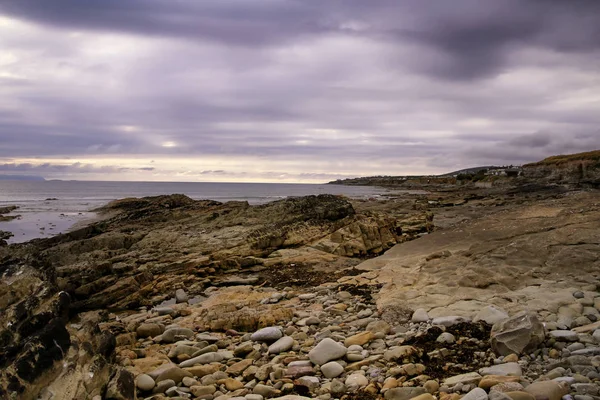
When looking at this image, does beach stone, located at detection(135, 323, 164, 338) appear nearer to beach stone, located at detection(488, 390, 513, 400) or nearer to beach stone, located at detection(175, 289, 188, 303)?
beach stone, located at detection(175, 289, 188, 303)

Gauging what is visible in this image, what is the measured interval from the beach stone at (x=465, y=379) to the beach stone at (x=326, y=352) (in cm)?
156

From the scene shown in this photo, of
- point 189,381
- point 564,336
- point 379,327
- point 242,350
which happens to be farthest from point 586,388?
point 189,381

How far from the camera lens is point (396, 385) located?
5.21 m

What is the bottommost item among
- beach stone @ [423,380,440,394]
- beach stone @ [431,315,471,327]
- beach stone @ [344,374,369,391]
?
beach stone @ [344,374,369,391]

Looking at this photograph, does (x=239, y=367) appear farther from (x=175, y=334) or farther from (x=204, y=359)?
(x=175, y=334)

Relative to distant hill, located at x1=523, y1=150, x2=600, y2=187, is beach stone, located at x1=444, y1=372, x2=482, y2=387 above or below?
below

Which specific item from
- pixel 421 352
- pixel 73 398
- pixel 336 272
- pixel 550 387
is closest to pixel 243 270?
pixel 336 272

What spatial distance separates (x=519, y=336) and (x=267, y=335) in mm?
3778

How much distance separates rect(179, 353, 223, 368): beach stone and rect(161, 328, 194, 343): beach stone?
4.09 ft

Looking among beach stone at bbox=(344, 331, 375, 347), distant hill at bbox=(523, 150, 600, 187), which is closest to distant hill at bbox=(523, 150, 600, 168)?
distant hill at bbox=(523, 150, 600, 187)

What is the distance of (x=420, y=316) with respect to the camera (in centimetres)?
737

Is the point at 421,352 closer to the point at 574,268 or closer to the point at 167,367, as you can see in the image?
the point at 167,367

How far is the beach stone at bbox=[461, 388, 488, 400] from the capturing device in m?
4.39

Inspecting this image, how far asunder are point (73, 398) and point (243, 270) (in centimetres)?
899
